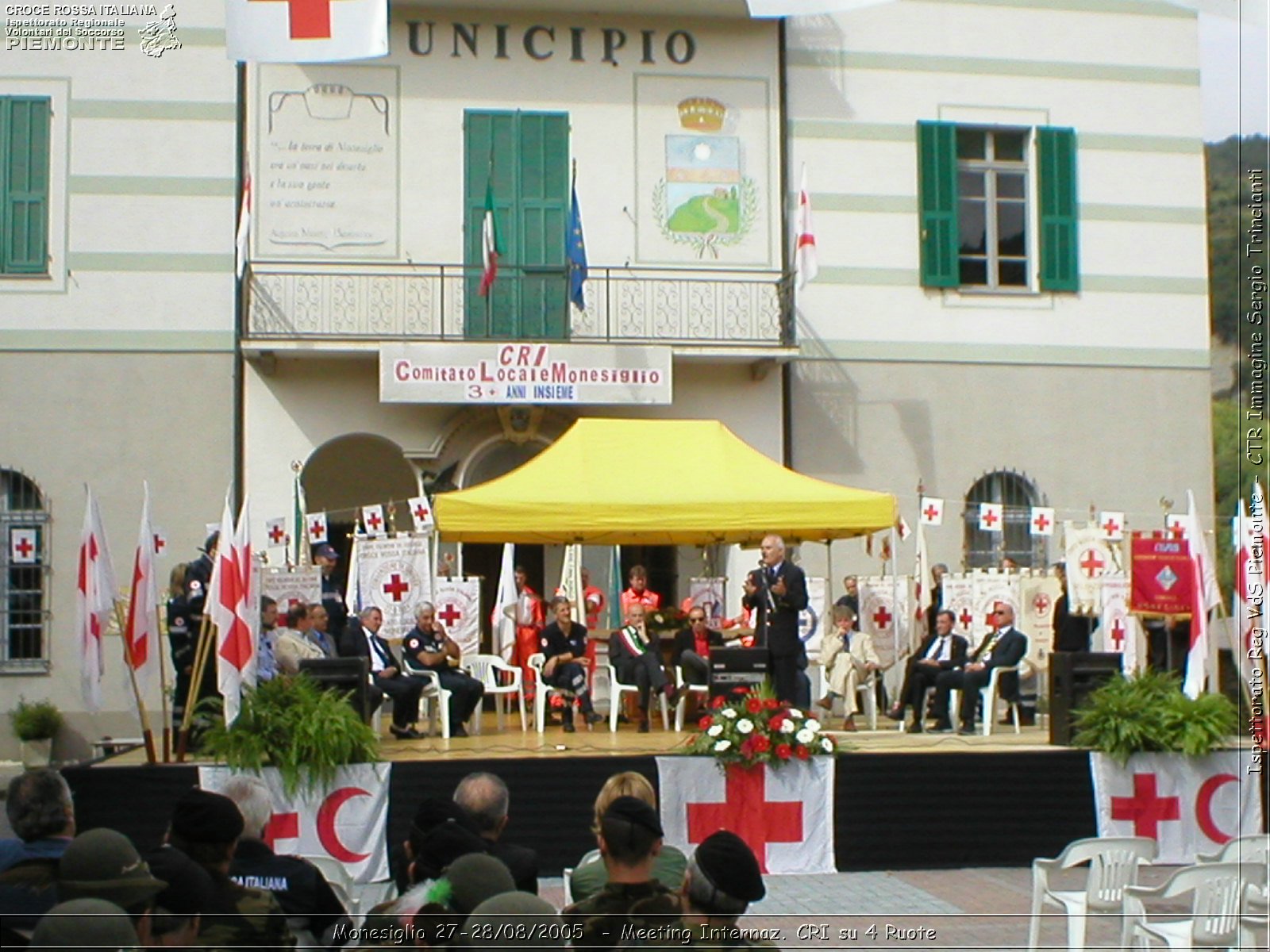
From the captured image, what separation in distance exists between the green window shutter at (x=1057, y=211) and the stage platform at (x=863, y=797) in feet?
30.0

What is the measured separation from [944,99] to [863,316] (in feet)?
9.28

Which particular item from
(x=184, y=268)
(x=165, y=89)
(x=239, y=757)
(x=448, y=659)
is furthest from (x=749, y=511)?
(x=165, y=89)

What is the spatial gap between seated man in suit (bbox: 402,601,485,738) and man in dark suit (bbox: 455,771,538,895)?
7547mm

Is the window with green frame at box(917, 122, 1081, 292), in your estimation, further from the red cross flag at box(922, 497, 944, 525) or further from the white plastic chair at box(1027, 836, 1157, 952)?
the white plastic chair at box(1027, 836, 1157, 952)

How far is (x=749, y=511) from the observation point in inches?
504

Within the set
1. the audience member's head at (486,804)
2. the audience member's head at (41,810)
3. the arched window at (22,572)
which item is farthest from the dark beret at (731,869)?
the arched window at (22,572)

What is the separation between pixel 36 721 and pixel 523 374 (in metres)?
6.34

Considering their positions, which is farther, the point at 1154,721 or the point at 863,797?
the point at 1154,721

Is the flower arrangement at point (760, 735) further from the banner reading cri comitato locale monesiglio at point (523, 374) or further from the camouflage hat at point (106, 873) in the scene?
the banner reading cri comitato locale monesiglio at point (523, 374)

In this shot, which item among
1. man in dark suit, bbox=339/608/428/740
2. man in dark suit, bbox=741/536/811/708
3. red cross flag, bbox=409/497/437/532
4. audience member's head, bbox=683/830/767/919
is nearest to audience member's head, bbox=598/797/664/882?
audience member's head, bbox=683/830/767/919

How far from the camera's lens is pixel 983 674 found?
13695 millimetres

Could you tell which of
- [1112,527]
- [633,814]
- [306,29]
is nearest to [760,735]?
[306,29]

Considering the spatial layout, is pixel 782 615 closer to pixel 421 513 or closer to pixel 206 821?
pixel 421 513

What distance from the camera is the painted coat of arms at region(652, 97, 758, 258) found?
18.2 meters
